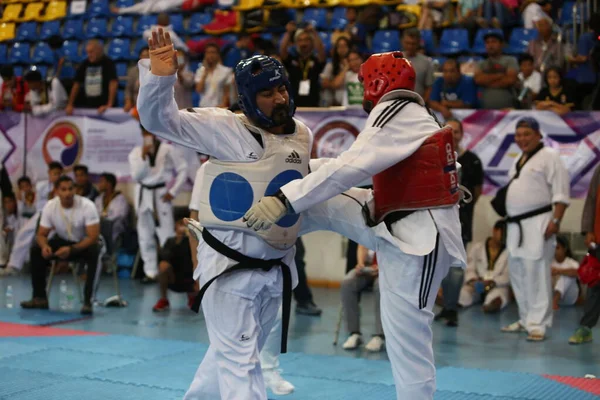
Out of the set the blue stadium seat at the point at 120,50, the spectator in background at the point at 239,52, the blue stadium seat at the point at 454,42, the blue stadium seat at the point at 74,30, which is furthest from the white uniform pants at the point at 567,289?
the blue stadium seat at the point at 74,30

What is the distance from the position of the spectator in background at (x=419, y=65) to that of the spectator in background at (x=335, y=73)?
3.51ft

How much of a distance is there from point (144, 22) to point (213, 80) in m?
5.39

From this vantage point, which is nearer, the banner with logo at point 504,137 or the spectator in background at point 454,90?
the banner with logo at point 504,137

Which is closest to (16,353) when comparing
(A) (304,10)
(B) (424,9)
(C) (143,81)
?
(C) (143,81)

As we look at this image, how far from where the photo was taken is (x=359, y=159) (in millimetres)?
3967

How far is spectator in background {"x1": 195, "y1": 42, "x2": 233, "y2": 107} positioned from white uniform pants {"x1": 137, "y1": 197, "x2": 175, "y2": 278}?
1.59 meters

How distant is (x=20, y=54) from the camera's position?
17703 millimetres

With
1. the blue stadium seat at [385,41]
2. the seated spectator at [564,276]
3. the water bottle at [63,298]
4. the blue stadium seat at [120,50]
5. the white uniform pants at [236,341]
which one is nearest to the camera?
the white uniform pants at [236,341]

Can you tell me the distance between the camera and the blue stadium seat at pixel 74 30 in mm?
17641

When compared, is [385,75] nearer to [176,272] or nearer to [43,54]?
[176,272]

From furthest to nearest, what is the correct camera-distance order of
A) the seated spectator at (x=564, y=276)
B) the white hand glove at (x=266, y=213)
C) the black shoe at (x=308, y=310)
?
the seated spectator at (x=564, y=276) → the black shoe at (x=308, y=310) → the white hand glove at (x=266, y=213)

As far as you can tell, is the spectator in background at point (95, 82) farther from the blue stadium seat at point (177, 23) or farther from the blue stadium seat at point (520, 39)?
the blue stadium seat at point (520, 39)

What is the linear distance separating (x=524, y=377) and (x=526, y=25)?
314 inches

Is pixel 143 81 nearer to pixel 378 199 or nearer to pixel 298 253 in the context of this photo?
pixel 378 199
